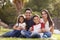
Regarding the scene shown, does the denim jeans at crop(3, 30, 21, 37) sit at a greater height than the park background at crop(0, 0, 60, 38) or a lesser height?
lesser

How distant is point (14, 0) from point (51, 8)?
2.19ft

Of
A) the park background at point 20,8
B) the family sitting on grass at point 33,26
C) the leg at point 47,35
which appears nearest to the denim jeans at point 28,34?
the family sitting on grass at point 33,26

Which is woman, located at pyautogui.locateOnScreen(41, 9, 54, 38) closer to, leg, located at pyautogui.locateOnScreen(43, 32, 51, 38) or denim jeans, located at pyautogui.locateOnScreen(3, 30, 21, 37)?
leg, located at pyautogui.locateOnScreen(43, 32, 51, 38)

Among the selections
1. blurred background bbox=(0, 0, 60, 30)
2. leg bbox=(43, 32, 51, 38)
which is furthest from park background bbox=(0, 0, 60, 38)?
leg bbox=(43, 32, 51, 38)

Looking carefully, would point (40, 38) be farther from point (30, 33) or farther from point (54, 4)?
point (54, 4)

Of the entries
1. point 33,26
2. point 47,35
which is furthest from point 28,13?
point 47,35

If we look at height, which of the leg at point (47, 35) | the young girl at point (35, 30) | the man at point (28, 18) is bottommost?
the leg at point (47, 35)

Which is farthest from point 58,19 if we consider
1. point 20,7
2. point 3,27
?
point 3,27

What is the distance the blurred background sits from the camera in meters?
4.29

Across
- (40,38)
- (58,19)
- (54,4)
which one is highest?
(54,4)

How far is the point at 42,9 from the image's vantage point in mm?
4289

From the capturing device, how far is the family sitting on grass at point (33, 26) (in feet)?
14.0

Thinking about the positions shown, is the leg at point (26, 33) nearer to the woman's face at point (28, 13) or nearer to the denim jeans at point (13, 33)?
the denim jeans at point (13, 33)

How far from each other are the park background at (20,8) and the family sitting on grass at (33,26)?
0.24 ft
